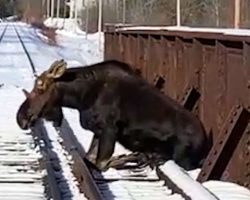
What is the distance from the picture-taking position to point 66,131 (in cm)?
1270

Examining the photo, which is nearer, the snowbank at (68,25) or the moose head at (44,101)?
the moose head at (44,101)

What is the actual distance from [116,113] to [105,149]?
0.44 metres

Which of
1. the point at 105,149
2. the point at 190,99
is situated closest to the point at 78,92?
the point at 105,149

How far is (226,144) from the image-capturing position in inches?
343

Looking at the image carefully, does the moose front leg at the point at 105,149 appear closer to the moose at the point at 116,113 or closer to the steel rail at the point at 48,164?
the moose at the point at 116,113

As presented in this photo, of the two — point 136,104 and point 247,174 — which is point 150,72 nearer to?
point 136,104

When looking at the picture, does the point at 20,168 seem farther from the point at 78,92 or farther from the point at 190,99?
the point at 190,99

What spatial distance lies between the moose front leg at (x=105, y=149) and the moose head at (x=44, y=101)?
0.56 m

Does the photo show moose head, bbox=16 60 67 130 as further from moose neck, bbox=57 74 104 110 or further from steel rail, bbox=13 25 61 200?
steel rail, bbox=13 25 61 200

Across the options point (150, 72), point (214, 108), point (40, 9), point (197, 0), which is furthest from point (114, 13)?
point (40, 9)

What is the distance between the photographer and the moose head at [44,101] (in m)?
9.27

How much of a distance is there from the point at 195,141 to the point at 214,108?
61 cm

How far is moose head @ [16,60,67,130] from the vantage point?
30.4ft

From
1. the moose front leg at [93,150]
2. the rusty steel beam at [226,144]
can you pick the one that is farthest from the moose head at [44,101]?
the rusty steel beam at [226,144]
